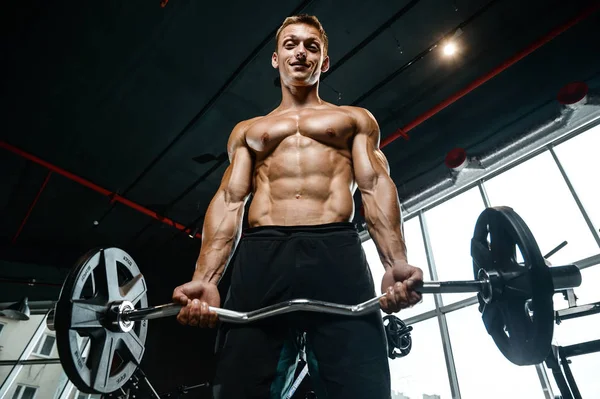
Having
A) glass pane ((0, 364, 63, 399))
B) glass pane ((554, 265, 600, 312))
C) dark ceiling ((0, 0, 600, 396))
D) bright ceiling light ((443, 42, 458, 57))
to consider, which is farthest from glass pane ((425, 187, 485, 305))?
glass pane ((0, 364, 63, 399))

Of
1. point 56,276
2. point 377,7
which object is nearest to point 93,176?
point 56,276

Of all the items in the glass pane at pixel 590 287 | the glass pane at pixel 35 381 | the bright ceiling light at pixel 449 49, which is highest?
the bright ceiling light at pixel 449 49

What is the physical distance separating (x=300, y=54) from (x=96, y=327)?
146 centimetres

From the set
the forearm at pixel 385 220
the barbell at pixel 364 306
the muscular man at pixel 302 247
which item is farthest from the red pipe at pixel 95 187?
the forearm at pixel 385 220

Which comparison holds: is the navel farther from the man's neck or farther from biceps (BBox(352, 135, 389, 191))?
biceps (BBox(352, 135, 389, 191))

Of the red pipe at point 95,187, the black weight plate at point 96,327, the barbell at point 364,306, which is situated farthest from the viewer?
the red pipe at point 95,187

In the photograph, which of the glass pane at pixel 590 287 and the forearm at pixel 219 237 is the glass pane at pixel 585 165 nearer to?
the glass pane at pixel 590 287

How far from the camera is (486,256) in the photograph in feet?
4.95

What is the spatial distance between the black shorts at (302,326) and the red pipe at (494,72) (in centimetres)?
339

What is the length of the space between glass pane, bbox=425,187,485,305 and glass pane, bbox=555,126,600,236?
109cm

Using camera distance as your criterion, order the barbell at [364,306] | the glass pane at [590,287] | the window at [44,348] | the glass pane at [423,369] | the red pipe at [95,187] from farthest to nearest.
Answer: the window at [44,348] < the red pipe at [95,187] < the glass pane at [423,369] < the glass pane at [590,287] < the barbell at [364,306]

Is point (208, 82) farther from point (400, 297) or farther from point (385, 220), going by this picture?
point (400, 297)

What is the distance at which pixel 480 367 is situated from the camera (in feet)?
14.8

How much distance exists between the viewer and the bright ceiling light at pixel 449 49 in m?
3.91
